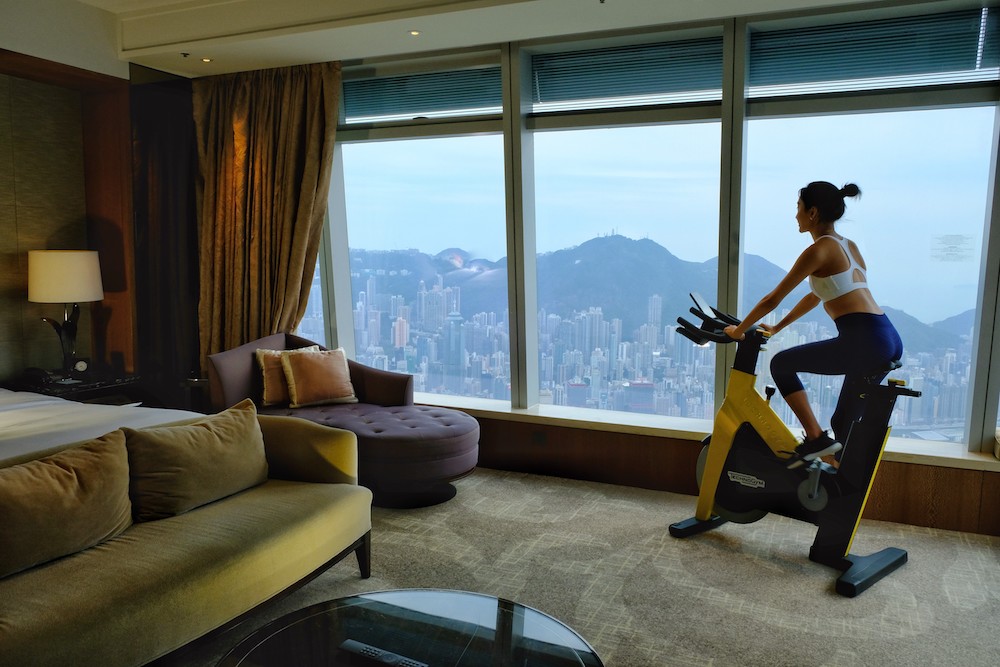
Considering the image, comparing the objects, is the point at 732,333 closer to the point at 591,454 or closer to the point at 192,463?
the point at 591,454

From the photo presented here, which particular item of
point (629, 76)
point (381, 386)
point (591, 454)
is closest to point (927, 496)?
point (591, 454)

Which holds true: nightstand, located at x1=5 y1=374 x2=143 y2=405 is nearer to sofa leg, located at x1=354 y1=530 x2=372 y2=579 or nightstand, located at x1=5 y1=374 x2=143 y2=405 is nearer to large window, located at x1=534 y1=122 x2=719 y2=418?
sofa leg, located at x1=354 y1=530 x2=372 y2=579

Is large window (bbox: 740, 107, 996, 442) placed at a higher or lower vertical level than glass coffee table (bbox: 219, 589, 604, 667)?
higher

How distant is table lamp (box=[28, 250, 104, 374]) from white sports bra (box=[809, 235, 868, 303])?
405 cm

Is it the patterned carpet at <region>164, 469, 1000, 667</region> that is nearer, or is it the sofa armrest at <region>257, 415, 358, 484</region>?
the patterned carpet at <region>164, 469, 1000, 667</region>

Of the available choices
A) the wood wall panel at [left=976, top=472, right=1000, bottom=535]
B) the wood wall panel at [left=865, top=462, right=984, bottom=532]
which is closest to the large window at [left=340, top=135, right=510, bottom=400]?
the wood wall panel at [left=865, top=462, right=984, bottom=532]

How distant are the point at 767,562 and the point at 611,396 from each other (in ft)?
4.83

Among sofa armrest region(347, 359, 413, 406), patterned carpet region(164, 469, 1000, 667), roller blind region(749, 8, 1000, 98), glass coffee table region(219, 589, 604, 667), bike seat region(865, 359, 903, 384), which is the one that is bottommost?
patterned carpet region(164, 469, 1000, 667)

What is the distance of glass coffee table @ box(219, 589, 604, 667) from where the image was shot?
75.9 inches

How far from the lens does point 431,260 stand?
16.3 ft

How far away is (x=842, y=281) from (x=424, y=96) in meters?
2.77

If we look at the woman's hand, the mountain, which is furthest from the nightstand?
the woman's hand

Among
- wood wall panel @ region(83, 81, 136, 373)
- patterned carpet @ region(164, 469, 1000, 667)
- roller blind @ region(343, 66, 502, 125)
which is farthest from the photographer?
wood wall panel @ region(83, 81, 136, 373)

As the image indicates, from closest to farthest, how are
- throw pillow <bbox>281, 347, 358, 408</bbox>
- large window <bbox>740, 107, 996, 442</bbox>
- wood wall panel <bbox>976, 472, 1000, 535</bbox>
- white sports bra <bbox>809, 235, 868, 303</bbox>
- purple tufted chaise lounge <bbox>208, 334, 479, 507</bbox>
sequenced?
white sports bra <bbox>809, 235, 868, 303</bbox> < wood wall panel <bbox>976, 472, 1000, 535</bbox> < large window <bbox>740, 107, 996, 442</bbox> < purple tufted chaise lounge <bbox>208, 334, 479, 507</bbox> < throw pillow <bbox>281, 347, 358, 408</bbox>
